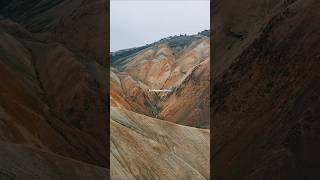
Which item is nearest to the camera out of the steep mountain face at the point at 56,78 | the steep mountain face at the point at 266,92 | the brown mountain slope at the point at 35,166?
the brown mountain slope at the point at 35,166

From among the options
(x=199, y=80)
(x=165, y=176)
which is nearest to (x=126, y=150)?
(x=165, y=176)

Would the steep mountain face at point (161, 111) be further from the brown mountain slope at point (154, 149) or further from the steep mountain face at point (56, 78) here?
the steep mountain face at point (56, 78)

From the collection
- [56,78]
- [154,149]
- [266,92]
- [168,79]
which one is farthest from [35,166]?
[168,79]

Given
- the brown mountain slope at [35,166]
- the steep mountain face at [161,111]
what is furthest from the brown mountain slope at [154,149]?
the brown mountain slope at [35,166]

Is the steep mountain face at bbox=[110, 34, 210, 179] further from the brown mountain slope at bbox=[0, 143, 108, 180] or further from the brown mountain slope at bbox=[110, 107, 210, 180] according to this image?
the brown mountain slope at bbox=[0, 143, 108, 180]

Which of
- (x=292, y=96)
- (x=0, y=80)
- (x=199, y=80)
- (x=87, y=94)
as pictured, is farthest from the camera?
(x=199, y=80)

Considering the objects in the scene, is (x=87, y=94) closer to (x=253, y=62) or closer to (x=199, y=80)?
(x=253, y=62)

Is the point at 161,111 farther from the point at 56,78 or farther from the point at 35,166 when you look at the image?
the point at 35,166
